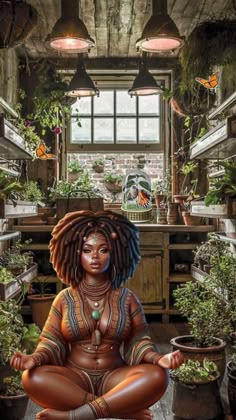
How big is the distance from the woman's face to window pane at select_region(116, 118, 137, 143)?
4.69 m

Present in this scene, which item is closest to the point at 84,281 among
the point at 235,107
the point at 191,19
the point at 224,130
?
the point at 224,130

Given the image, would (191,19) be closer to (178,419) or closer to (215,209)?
(215,209)

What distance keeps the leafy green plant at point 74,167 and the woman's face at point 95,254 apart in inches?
177

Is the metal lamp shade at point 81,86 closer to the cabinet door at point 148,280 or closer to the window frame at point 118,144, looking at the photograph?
the window frame at point 118,144

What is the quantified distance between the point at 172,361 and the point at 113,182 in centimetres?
477

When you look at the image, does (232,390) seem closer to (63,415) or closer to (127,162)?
(63,415)

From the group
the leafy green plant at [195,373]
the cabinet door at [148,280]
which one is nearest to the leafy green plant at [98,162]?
the cabinet door at [148,280]

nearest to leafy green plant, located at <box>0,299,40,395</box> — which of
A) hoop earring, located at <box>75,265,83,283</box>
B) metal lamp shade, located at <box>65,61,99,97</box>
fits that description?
hoop earring, located at <box>75,265,83,283</box>

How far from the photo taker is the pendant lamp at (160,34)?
4391mm

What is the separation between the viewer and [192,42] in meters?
5.13

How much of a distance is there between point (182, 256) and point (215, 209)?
3.02 metres

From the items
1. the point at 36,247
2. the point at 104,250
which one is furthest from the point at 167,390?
the point at 36,247

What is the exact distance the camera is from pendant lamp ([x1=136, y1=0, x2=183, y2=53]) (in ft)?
14.4

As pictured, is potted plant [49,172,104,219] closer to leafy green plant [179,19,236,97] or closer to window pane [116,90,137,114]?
window pane [116,90,137,114]
